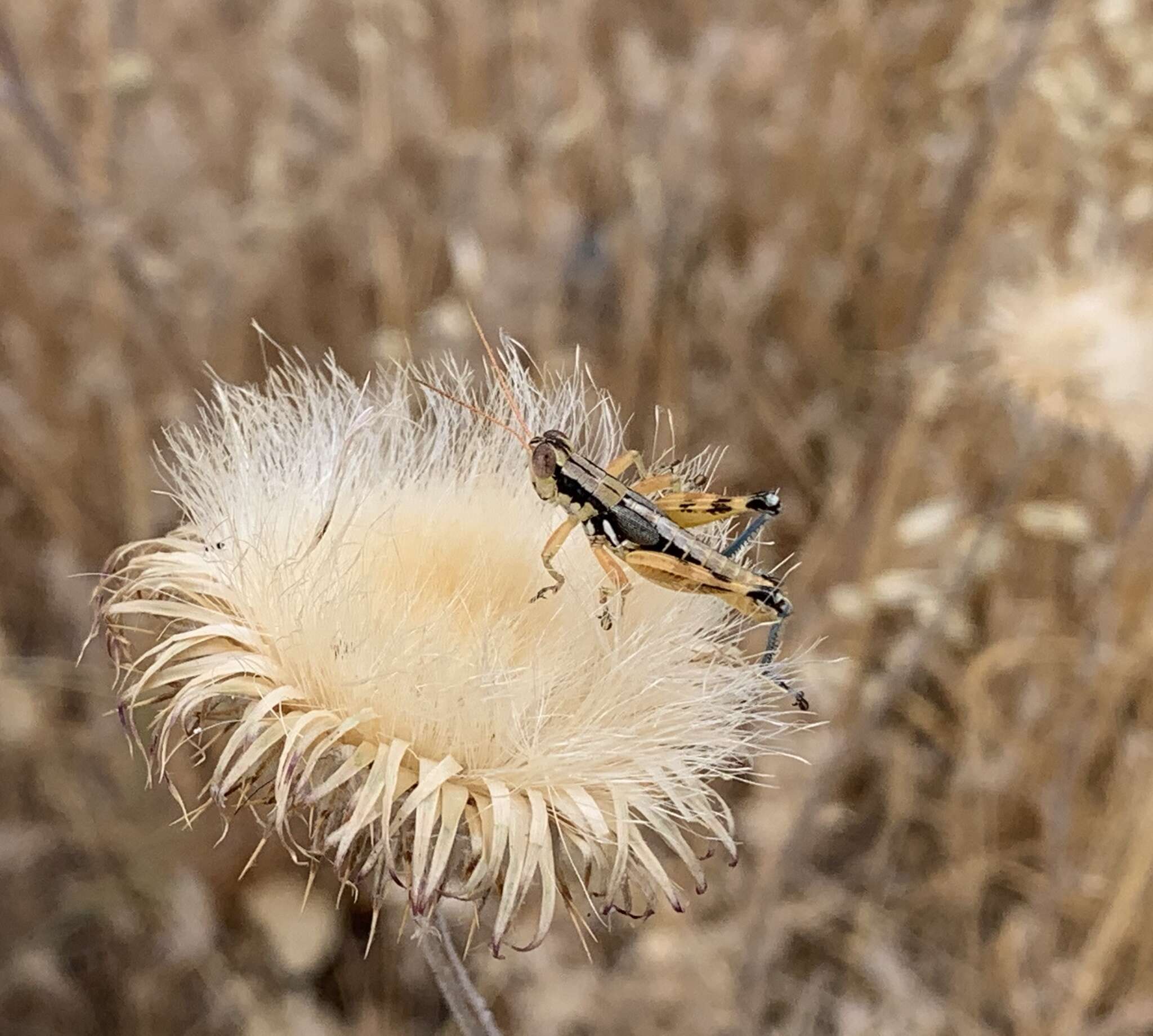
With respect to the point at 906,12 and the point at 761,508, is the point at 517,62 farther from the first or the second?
the point at 761,508

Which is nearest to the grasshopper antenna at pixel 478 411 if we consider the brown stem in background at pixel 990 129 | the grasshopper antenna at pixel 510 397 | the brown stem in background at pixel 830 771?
the grasshopper antenna at pixel 510 397

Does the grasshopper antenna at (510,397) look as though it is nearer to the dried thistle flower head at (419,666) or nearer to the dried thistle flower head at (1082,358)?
the dried thistle flower head at (419,666)

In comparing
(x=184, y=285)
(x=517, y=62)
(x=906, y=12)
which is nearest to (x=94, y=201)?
(x=184, y=285)

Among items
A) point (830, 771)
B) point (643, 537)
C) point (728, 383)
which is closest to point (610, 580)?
point (643, 537)

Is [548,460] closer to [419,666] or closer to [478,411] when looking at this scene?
[478,411]

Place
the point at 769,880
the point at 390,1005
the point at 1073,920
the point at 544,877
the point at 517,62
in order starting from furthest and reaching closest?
the point at 517,62
the point at 1073,920
the point at 390,1005
the point at 769,880
the point at 544,877

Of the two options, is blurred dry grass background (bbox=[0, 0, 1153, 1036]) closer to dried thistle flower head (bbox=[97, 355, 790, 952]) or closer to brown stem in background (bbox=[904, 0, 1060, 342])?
brown stem in background (bbox=[904, 0, 1060, 342])
